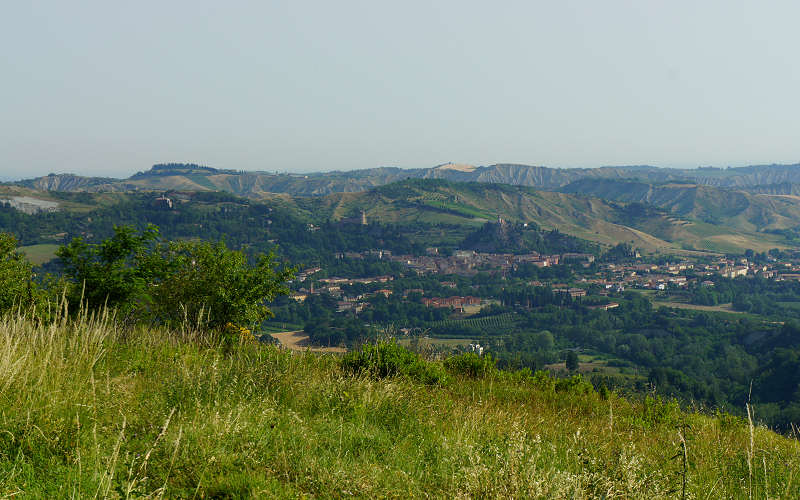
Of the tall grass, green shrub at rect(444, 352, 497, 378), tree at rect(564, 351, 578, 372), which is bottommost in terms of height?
tree at rect(564, 351, 578, 372)

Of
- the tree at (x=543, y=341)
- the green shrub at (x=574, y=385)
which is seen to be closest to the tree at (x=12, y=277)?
the green shrub at (x=574, y=385)

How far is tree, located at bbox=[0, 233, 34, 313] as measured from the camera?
1504 cm

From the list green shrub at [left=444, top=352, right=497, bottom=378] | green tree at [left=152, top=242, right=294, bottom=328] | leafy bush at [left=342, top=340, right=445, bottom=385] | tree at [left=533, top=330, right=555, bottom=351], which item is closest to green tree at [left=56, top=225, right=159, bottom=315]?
green tree at [left=152, top=242, right=294, bottom=328]

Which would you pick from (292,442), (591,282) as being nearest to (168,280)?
(292,442)

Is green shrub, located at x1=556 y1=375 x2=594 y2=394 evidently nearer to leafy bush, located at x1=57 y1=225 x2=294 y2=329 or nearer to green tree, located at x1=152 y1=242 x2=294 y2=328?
green tree, located at x1=152 y1=242 x2=294 y2=328

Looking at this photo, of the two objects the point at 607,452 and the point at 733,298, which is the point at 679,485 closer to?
the point at 607,452

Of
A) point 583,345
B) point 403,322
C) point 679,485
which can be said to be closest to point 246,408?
point 679,485

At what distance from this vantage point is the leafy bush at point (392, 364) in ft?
27.3

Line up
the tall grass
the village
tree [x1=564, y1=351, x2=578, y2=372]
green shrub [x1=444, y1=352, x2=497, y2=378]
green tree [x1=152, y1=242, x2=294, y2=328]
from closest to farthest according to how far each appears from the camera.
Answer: the tall grass → green shrub [x1=444, y1=352, x2=497, y2=378] → green tree [x1=152, y1=242, x2=294, y2=328] → tree [x1=564, y1=351, x2=578, y2=372] → the village

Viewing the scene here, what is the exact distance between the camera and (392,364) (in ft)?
28.0

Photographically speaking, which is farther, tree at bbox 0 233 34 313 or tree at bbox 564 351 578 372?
tree at bbox 564 351 578 372

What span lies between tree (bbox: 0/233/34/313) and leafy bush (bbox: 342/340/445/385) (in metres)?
9.42

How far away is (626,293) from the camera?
499 feet

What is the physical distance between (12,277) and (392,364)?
15684 mm
